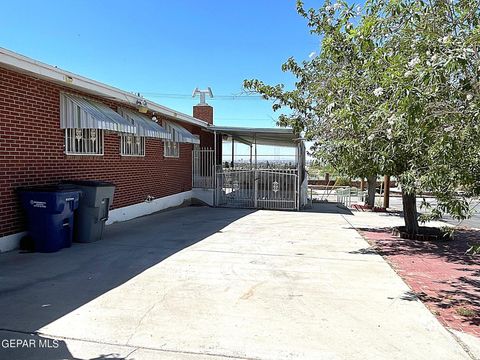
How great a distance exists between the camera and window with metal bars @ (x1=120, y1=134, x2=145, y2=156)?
1122 cm

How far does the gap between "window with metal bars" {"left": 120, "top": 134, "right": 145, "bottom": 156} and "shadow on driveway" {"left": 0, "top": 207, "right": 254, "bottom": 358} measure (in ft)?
7.54

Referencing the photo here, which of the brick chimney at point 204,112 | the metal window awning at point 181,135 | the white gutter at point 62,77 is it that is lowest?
the metal window awning at point 181,135

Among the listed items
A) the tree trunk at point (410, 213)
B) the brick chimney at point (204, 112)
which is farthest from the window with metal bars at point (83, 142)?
the brick chimney at point (204, 112)

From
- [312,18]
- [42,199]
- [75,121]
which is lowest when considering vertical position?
[42,199]

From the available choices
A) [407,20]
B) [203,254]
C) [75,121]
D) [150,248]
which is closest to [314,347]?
[407,20]

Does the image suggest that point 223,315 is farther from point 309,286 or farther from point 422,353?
point 422,353

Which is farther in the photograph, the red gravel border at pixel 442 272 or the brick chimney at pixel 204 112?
the brick chimney at pixel 204 112

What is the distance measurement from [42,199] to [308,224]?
731 centimetres

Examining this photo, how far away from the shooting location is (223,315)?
171 inches

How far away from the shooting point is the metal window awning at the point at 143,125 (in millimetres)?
10461

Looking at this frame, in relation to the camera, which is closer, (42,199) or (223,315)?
(223,315)

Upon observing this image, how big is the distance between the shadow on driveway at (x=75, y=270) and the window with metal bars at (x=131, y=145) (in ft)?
7.54

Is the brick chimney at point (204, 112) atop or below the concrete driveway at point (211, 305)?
atop

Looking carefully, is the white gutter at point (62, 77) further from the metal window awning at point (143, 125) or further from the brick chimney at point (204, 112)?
the brick chimney at point (204, 112)
